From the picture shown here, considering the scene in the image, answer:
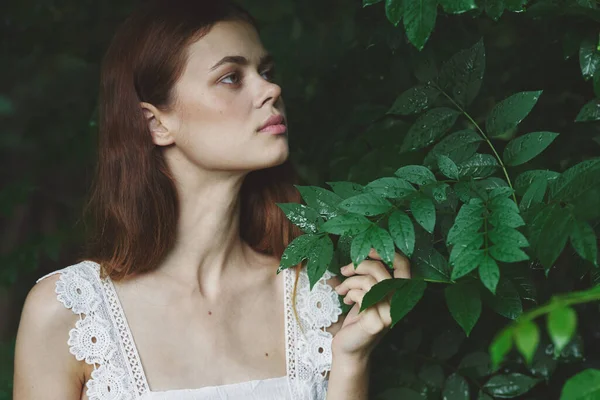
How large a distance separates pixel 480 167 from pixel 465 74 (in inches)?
8.9

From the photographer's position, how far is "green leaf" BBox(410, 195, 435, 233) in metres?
1.21

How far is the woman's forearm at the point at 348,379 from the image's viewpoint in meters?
1.74

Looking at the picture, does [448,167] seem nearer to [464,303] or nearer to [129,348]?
[464,303]

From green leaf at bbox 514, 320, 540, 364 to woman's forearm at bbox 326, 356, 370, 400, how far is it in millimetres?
1007

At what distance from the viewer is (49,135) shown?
2574 millimetres

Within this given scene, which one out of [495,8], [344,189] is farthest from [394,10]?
[344,189]

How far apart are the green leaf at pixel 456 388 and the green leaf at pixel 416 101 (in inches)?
21.6

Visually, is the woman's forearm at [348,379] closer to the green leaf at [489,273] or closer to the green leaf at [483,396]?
the green leaf at [483,396]

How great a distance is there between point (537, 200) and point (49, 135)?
5.60 ft

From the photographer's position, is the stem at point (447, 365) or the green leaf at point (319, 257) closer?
the green leaf at point (319, 257)

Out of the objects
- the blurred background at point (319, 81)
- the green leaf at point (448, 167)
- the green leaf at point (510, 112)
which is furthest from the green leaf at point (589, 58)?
the green leaf at point (448, 167)

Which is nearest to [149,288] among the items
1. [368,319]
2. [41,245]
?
[368,319]

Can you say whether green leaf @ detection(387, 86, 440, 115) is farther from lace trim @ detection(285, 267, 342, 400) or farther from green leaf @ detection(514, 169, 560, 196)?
lace trim @ detection(285, 267, 342, 400)

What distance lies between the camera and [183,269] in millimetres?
1878
